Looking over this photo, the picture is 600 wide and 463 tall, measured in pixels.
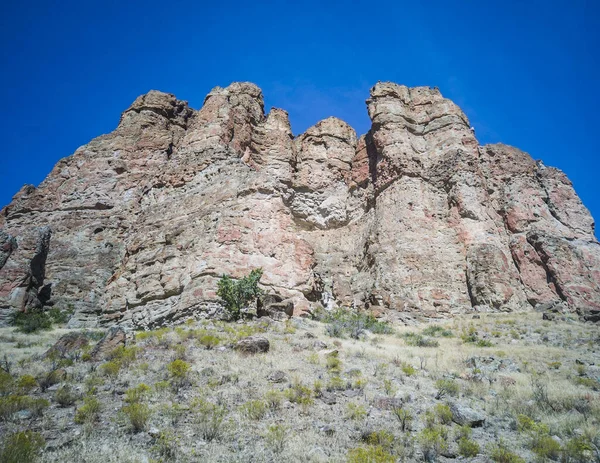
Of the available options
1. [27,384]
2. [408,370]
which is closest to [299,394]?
[408,370]

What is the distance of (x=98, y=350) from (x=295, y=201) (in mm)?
24856

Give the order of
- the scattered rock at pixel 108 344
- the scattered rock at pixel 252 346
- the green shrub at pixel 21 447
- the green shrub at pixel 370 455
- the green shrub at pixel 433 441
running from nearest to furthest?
the green shrub at pixel 21 447 < the green shrub at pixel 370 455 < the green shrub at pixel 433 441 < the scattered rock at pixel 108 344 < the scattered rock at pixel 252 346

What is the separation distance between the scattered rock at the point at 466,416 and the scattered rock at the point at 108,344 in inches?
338

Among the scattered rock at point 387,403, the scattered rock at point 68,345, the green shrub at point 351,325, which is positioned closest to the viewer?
the scattered rock at point 387,403

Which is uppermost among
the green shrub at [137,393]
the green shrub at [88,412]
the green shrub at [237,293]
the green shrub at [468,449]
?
the green shrub at [237,293]

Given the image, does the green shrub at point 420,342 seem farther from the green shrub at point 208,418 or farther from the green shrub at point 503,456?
the green shrub at point 208,418

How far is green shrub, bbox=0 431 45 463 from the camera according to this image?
5094mm

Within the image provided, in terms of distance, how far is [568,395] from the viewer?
29.1 feet

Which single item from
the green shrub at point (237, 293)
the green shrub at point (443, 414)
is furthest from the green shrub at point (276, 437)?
the green shrub at point (237, 293)

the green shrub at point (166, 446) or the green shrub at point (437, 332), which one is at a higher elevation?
the green shrub at point (437, 332)

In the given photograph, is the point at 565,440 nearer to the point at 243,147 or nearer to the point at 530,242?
the point at 530,242

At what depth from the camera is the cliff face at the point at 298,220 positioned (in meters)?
21.8

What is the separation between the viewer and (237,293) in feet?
58.2

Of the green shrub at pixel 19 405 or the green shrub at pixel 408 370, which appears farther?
the green shrub at pixel 408 370
